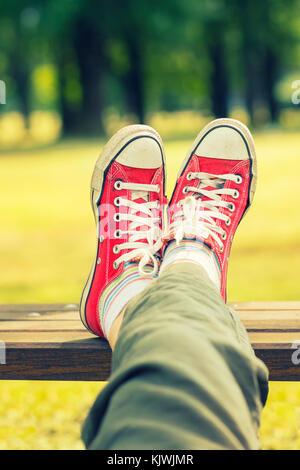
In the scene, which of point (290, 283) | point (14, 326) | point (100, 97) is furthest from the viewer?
point (100, 97)

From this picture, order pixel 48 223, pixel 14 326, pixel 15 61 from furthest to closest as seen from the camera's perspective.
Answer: pixel 15 61
pixel 48 223
pixel 14 326

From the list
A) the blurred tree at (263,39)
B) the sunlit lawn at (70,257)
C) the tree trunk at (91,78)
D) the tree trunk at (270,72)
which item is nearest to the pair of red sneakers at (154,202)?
the sunlit lawn at (70,257)

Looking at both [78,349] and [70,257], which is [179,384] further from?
[70,257]

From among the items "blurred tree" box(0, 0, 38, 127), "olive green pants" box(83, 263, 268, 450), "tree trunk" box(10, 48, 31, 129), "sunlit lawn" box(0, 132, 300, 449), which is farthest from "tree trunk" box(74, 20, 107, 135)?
"olive green pants" box(83, 263, 268, 450)

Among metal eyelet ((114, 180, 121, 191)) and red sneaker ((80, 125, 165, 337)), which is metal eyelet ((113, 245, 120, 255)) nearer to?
red sneaker ((80, 125, 165, 337))

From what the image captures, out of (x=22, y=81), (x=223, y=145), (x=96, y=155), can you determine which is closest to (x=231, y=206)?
(x=223, y=145)

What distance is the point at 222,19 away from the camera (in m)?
20.5

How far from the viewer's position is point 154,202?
6.89ft

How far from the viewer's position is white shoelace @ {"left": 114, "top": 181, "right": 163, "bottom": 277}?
1.75 m

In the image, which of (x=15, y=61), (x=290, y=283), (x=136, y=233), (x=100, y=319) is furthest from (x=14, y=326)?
(x=15, y=61)

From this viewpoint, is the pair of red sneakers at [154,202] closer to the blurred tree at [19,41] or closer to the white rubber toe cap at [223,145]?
the white rubber toe cap at [223,145]

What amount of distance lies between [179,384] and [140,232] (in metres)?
0.98
